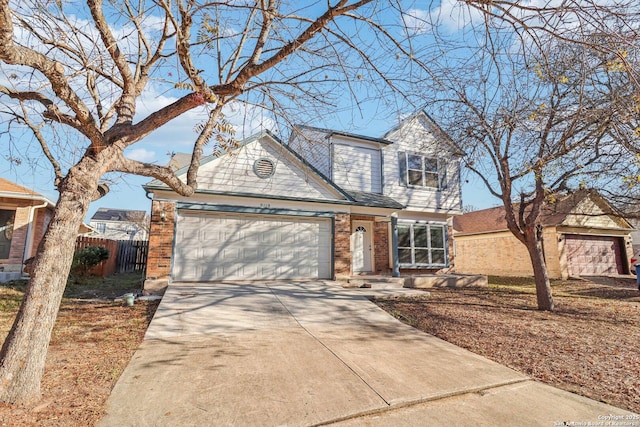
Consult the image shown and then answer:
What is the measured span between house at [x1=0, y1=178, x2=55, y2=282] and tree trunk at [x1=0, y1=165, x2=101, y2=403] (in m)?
10.1

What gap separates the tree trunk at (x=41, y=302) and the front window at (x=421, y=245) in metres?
11.8

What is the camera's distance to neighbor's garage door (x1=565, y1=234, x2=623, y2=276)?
1719 cm

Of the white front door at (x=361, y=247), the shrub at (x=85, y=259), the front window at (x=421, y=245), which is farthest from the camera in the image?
the front window at (x=421, y=245)

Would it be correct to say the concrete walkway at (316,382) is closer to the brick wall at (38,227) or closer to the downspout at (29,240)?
the downspout at (29,240)

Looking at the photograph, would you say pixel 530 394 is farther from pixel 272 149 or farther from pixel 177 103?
pixel 272 149

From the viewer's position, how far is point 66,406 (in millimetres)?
2900

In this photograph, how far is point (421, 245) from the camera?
45.9 ft

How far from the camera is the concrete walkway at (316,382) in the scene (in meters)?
2.88

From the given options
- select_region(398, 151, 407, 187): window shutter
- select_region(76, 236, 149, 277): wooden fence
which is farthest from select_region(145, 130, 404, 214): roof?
select_region(76, 236, 149, 277): wooden fence

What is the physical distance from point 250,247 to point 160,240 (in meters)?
2.53

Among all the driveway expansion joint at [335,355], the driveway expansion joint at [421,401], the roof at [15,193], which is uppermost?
the roof at [15,193]

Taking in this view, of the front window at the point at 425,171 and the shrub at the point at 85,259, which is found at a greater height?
the front window at the point at 425,171

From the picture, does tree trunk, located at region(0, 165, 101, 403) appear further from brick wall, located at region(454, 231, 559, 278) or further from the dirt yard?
brick wall, located at region(454, 231, 559, 278)

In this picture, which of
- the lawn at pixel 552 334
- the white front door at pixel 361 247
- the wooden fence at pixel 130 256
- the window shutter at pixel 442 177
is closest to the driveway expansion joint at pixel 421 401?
the lawn at pixel 552 334
